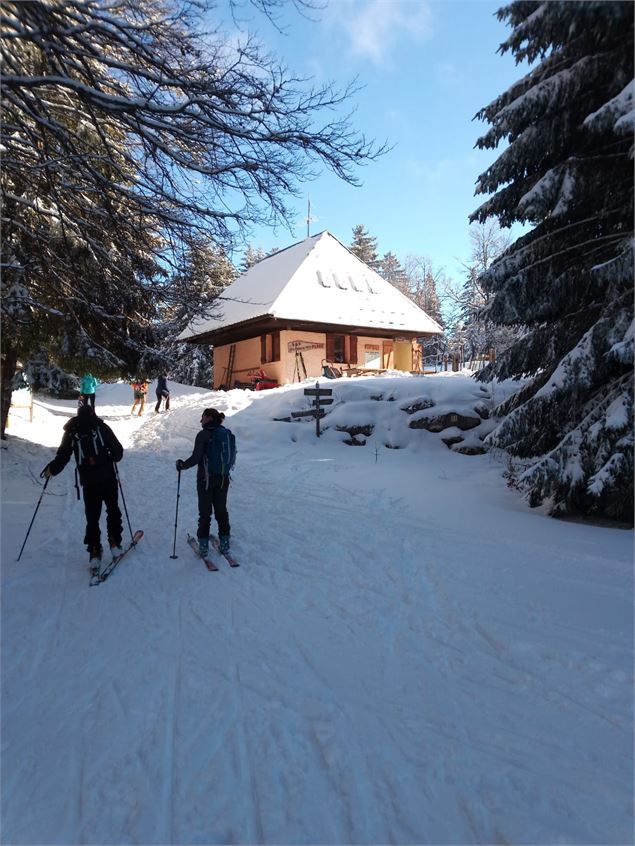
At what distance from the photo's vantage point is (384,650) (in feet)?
11.9

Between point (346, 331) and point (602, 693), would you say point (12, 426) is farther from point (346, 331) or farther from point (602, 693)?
point (602, 693)

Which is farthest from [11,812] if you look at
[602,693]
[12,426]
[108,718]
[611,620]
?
[12,426]

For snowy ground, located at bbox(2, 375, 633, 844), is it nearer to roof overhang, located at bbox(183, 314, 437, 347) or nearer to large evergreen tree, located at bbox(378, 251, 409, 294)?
roof overhang, located at bbox(183, 314, 437, 347)

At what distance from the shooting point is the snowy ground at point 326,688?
7.33 feet

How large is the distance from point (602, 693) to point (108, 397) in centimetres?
4108

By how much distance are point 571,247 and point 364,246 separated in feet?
163

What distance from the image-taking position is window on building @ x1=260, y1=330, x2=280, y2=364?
23.6 meters

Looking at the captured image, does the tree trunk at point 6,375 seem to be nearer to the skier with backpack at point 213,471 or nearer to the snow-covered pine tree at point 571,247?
the skier with backpack at point 213,471

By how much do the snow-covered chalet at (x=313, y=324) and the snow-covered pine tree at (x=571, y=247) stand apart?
593 inches

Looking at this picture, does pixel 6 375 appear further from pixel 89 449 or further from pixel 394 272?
pixel 394 272

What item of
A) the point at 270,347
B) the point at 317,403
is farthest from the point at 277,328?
the point at 317,403

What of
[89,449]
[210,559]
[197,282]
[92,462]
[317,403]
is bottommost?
[210,559]

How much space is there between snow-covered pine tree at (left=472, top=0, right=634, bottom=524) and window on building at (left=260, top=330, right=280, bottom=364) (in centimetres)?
1662

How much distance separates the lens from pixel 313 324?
23047 mm
